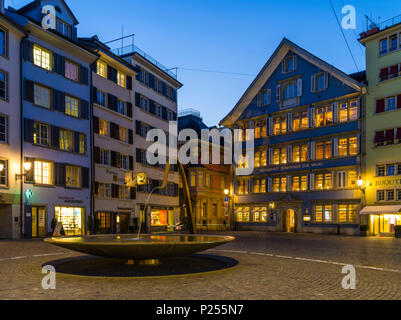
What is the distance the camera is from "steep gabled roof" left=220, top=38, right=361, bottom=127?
133ft

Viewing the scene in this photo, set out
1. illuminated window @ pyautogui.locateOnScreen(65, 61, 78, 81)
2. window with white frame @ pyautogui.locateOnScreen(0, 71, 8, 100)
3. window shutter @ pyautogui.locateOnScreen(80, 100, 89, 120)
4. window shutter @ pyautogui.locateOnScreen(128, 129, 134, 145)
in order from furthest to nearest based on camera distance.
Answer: window shutter @ pyautogui.locateOnScreen(128, 129, 134, 145) → window shutter @ pyautogui.locateOnScreen(80, 100, 89, 120) → illuminated window @ pyautogui.locateOnScreen(65, 61, 78, 81) → window with white frame @ pyautogui.locateOnScreen(0, 71, 8, 100)

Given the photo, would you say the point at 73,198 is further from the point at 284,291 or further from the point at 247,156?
the point at 284,291

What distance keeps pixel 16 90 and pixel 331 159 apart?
28.2m

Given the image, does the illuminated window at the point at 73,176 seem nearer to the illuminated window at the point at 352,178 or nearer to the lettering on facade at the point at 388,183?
the illuminated window at the point at 352,178

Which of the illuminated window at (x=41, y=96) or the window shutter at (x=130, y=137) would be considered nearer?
the illuminated window at (x=41, y=96)

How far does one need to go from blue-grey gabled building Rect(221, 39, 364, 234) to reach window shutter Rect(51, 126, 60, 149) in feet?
74.0

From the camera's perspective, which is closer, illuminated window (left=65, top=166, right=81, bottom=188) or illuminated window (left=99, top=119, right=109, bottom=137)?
illuminated window (left=65, top=166, right=81, bottom=188)

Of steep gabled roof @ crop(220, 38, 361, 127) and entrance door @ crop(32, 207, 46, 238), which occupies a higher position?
steep gabled roof @ crop(220, 38, 361, 127)

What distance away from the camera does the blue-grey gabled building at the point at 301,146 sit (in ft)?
130

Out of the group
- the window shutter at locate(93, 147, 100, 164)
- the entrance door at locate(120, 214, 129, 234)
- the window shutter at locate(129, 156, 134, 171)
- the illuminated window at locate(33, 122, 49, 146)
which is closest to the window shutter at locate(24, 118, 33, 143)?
the illuminated window at locate(33, 122, 49, 146)

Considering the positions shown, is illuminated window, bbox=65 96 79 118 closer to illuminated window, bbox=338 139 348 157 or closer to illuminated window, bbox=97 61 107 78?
illuminated window, bbox=97 61 107 78

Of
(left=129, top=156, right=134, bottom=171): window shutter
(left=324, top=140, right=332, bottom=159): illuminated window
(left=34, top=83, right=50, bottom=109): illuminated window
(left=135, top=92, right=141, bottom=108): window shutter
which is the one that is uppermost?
(left=135, top=92, right=141, bottom=108): window shutter

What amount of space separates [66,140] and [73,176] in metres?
2.94

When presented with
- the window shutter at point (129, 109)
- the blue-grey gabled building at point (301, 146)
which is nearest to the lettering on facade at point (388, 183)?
the blue-grey gabled building at point (301, 146)
